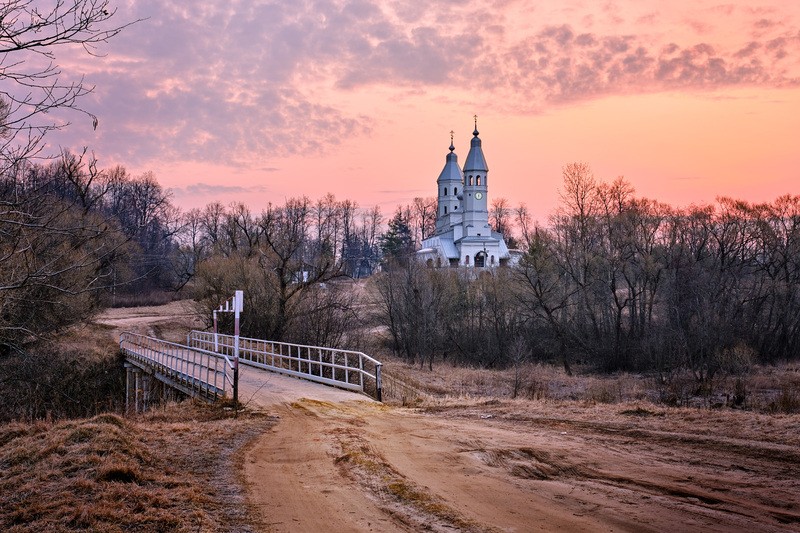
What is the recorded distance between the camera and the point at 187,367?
2239cm

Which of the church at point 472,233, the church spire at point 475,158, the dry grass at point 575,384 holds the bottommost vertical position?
the dry grass at point 575,384

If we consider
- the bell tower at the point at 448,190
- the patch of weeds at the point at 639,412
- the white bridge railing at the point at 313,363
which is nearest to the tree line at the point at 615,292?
the white bridge railing at the point at 313,363

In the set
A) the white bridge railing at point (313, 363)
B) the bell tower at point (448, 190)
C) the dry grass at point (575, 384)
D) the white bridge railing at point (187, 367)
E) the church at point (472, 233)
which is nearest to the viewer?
the white bridge railing at point (187, 367)

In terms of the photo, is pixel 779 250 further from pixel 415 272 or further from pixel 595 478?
pixel 595 478

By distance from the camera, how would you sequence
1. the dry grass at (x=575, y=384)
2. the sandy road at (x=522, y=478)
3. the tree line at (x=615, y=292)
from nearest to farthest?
1. the sandy road at (x=522, y=478)
2. the dry grass at (x=575, y=384)
3. the tree line at (x=615, y=292)

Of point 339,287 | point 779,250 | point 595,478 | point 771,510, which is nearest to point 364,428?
point 595,478

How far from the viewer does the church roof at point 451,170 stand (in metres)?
118

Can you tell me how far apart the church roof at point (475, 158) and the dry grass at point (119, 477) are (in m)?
95.4

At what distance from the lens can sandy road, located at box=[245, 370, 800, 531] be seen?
6.97 metres

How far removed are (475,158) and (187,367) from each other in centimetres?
8835

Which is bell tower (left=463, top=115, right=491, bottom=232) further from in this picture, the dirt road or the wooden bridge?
the dirt road

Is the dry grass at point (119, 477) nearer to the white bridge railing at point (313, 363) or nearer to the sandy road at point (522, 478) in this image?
the sandy road at point (522, 478)

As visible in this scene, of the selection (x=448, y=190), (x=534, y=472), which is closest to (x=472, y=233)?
(x=448, y=190)

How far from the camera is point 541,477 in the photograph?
28.5ft
